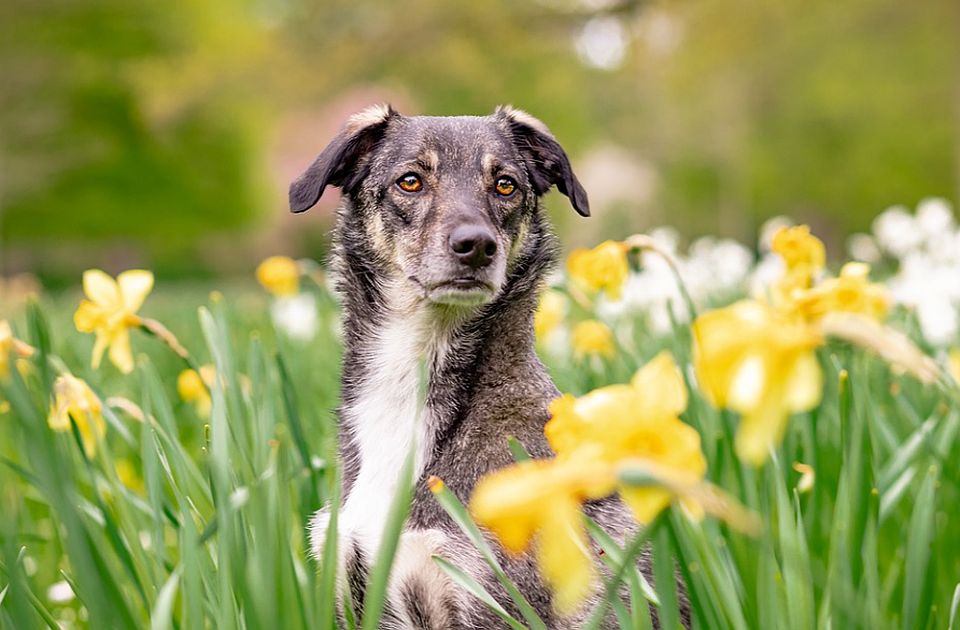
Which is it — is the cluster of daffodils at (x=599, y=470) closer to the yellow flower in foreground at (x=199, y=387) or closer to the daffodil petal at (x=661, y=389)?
the daffodil petal at (x=661, y=389)

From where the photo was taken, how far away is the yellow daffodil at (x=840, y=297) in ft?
4.76

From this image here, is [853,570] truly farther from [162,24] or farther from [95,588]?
[162,24]

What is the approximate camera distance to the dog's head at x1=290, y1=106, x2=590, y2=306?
2.64 m

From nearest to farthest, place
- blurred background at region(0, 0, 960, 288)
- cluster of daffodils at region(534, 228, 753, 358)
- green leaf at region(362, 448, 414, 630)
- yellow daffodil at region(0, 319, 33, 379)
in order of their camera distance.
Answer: green leaf at region(362, 448, 414, 630), yellow daffodil at region(0, 319, 33, 379), cluster of daffodils at region(534, 228, 753, 358), blurred background at region(0, 0, 960, 288)

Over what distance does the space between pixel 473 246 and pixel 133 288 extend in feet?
2.78

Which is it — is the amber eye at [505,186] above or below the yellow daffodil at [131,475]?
above

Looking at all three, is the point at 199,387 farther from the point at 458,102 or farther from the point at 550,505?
the point at 458,102

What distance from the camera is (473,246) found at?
2.58 m

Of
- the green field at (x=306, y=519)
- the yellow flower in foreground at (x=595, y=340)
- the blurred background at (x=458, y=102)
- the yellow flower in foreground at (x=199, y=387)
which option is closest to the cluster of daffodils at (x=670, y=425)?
the green field at (x=306, y=519)

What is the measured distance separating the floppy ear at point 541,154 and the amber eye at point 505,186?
13 cm

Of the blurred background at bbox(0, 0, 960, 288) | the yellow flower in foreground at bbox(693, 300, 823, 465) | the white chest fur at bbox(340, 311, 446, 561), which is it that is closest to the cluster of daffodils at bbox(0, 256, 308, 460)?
the white chest fur at bbox(340, 311, 446, 561)

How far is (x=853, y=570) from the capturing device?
2.08m

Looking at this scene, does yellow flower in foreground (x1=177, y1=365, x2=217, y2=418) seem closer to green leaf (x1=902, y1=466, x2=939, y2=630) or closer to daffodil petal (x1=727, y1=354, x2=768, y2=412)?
green leaf (x1=902, y1=466, x2=939, y2=630)

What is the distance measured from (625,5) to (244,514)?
1744 cm
